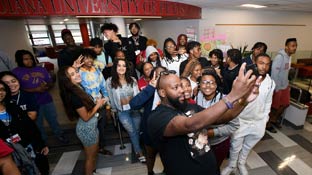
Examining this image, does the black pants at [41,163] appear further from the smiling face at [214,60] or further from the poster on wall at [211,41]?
the poster on wall at [211,41]

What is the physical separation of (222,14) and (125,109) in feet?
13.9

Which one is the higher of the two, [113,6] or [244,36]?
[113,6]

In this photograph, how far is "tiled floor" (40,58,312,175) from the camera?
94.0 inches

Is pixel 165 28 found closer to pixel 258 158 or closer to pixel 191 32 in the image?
pixel 191 32

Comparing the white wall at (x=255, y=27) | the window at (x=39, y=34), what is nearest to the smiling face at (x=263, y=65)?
the white wall at (x=255, y=27)

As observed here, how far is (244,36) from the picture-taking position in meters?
5.54

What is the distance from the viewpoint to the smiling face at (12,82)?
190 cm

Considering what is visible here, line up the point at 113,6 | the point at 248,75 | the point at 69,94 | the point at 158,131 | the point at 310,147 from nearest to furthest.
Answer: the point at 248,75 < the point at 158,131 < the point at 69,94 < the point at 310,147 < the point at 113,6

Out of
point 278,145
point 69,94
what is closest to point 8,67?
point 69,94

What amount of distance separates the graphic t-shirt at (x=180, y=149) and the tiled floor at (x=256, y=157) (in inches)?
54.0

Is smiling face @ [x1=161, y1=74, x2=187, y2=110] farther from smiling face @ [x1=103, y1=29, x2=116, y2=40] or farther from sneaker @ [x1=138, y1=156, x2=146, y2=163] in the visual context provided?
smiling face @ [x1=103, y1=29, x2=116, y2=40]

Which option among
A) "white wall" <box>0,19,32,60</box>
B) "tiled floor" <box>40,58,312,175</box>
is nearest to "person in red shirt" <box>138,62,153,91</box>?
"tiled floor" <box>40,58,312,175</box>

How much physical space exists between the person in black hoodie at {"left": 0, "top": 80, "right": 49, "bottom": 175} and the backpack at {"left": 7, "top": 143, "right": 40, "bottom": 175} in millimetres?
77

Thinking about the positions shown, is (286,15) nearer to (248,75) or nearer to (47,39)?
(248,75)
